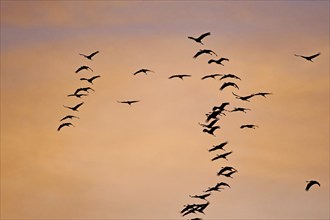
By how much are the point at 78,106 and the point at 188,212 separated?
3266 centimetres

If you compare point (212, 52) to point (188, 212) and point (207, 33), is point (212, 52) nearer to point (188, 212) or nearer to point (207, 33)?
point (207, 33)

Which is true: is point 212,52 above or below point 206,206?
above

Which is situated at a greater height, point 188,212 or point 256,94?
point 256,94

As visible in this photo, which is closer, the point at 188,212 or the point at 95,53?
the point at 95,53

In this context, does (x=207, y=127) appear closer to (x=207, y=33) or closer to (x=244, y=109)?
(x=244, y=109)

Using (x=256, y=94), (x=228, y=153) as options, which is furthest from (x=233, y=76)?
(x=228, y=153)

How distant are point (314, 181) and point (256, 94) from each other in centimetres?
2130

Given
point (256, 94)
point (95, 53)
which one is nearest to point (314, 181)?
point (256, 94)

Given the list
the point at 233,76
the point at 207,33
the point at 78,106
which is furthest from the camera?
the point at 78,106

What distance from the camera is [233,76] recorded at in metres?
169

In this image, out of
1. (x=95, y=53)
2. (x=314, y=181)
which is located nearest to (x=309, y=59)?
(x=314, y=181)

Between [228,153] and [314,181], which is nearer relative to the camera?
[314,181]

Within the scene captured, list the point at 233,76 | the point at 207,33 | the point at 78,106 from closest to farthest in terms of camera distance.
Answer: the point at 207,33, the point at 233,76, the point at 78,106

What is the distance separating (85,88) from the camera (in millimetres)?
184625
